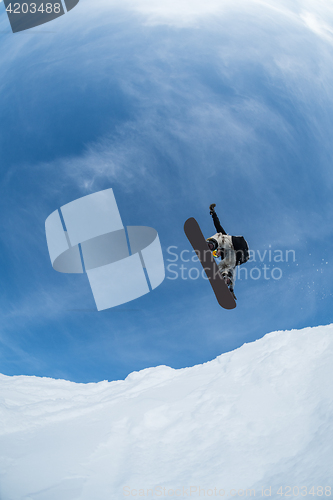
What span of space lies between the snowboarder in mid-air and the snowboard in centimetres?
20

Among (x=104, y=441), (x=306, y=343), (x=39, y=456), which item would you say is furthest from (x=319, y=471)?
(x=39, y=456)

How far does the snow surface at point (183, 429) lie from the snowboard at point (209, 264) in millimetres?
6465

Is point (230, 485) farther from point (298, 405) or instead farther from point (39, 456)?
point (39, 456)

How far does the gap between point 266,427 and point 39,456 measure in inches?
413

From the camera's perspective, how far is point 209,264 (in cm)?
852

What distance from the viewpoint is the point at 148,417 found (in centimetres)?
1600

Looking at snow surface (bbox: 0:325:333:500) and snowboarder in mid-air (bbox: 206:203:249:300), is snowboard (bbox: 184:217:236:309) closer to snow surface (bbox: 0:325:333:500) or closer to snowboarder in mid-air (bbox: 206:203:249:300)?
snowboarder in mid-air (bbox: 206:203:249:300)

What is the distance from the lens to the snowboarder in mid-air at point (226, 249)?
7930 millimetres

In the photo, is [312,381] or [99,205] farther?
[99,205]

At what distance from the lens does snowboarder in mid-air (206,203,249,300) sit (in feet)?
26.0
